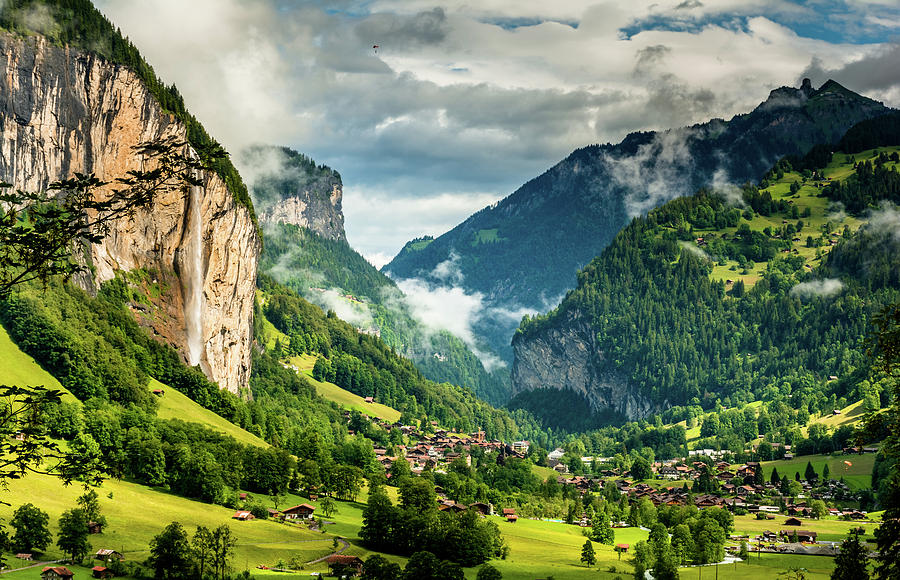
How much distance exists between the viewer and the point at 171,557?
84.2 m

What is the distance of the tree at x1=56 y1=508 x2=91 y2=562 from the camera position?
83500mm

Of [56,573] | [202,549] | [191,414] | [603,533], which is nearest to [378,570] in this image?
[202,549]

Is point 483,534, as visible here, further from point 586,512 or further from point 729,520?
point 586,512

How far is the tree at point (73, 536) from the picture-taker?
83500mm

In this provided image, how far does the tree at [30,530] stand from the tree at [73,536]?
1292 millimetres

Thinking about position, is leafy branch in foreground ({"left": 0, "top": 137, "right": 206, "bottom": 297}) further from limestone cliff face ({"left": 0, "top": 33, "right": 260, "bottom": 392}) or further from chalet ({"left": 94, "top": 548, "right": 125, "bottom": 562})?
limestone cliff face ({"left": 0, "top": 33, "right": 260, "bottom": 392})

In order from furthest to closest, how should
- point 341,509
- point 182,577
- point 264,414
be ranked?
point 264,414 → point 341,509 → point 182,577

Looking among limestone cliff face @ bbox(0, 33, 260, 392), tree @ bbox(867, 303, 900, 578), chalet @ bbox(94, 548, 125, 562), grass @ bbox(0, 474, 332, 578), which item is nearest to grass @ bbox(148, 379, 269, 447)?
limestone cliff face @ bbox(0, 33, 260, 392)

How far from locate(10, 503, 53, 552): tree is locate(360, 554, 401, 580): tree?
27.8 meters

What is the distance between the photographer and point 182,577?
82312mm

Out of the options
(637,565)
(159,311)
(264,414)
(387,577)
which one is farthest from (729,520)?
(159,311)

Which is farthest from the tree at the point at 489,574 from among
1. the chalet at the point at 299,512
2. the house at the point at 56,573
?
the house at the point at 56,573

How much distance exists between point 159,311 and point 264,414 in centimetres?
2818

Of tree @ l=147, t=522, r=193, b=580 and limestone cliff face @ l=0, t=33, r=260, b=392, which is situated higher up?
limestone cliff face @ l=0, t=33, r=260, b=392
